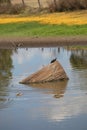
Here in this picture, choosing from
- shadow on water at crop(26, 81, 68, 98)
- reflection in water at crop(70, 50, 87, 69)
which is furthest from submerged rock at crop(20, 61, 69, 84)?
reflection in water at crop(70, 50, 87, 69)

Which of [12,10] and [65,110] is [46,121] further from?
[12,10]

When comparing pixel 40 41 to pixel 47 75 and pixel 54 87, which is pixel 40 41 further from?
pixel 54 87

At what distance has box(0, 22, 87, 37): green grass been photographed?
33.8 meters

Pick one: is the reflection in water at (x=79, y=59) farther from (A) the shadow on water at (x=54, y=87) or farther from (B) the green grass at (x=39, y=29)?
(B) the green grass at (x=39, y=29)

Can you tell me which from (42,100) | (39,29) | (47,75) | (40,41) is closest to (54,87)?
(47,75)

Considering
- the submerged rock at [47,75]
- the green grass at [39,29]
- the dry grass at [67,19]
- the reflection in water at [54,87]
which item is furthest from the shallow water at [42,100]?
the dry grass at [67,19]

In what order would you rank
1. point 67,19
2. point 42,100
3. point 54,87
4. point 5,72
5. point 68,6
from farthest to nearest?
point 68,6, point 67,19, point 5,72, point 54,87, point 42,100

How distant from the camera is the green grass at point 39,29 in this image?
111ft

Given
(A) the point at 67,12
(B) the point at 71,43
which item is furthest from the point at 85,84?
(A) the point at 67,12

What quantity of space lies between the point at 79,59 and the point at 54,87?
701cm

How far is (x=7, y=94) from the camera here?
15.4 meters

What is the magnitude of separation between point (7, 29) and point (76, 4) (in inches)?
497

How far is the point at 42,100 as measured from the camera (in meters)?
14.3

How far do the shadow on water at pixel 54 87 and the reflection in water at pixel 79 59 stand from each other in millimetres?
3788
